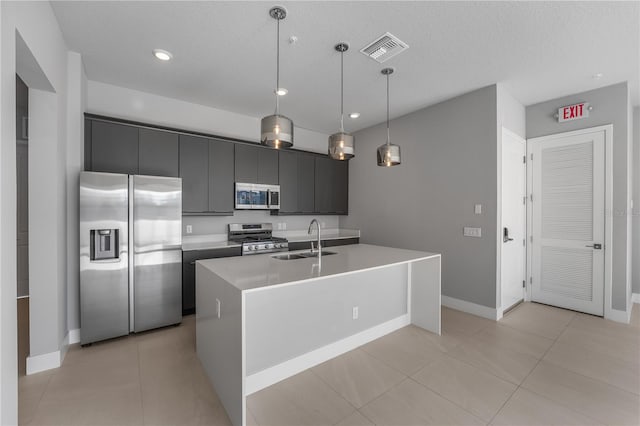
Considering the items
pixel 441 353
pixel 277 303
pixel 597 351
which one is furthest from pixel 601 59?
pixel 277 303

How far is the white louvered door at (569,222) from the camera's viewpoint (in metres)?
3.49

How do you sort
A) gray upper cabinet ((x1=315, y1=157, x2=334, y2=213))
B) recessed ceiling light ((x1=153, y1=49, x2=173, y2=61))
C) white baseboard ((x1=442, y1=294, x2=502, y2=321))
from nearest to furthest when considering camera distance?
recessed ceiling light ((x1=153, y1=49, x2=173, y2=61)), white baseboard ((x1=442, y1=294, x2=502, y2=321)), gray upper cabinet ((x1=315, y1=157, x2=334, y2=213))

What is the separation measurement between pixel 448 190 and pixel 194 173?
3.49 m

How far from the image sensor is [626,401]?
1.96 m

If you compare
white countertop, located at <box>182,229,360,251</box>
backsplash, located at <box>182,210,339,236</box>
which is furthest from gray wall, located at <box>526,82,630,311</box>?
backsplash, located at <box>182,210,339,236</box>

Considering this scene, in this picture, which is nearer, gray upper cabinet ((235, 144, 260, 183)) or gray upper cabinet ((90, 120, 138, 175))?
gray upper cabinet ((90, 120, 138, 175))

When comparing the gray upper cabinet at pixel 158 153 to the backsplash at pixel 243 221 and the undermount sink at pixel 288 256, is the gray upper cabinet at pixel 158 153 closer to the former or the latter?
the backsplash at pixel 243 221

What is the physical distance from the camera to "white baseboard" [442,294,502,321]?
3.40 metres

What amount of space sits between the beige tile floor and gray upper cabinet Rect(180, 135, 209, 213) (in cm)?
162

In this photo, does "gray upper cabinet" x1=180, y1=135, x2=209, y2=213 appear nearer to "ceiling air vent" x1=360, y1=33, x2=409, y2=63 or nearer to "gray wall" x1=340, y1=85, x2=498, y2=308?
"ceiling air vent" x1=360, y1=33, x2=409, y2=63

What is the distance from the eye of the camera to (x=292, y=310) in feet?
7.68

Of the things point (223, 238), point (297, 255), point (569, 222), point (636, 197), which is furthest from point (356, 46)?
point (636, 197)

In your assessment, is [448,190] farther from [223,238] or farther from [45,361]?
[45,361]

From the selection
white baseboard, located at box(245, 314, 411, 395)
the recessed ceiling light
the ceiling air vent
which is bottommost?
white baseboard, located at box(245, 314, 411, 395)
